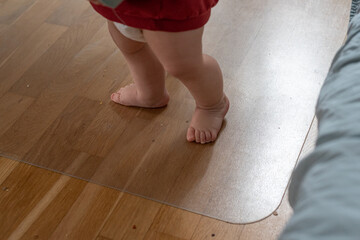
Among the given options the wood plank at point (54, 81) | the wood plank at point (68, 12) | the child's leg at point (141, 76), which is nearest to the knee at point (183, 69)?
the child's leg at point (141, 76)

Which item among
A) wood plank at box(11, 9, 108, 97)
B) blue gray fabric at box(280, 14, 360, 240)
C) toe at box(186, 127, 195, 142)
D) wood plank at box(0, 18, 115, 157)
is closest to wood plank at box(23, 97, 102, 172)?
wood plank at box(0, 18, 115, 157)

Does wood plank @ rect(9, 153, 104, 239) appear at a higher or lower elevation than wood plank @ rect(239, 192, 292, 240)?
higher

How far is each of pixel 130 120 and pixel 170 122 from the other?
0.33 ft

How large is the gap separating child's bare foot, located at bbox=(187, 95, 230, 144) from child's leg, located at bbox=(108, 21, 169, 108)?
0.11m

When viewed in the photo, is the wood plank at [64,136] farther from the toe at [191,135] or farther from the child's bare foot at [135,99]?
the toe at [191,135]

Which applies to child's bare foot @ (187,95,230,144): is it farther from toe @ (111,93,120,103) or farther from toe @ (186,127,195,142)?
toe @ (111,93,120,103)

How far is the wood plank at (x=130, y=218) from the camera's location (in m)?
0.97

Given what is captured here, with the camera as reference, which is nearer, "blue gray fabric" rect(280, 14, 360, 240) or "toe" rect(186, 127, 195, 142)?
"blue gray fabric" rect(280, 14, 360, 240)

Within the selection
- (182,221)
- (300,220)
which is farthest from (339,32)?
(300,220)

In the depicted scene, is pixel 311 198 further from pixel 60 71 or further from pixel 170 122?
pixel 60 71

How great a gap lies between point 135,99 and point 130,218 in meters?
0.33

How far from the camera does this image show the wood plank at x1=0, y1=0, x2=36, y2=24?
5.02ft

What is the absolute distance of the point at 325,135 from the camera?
1.71ft

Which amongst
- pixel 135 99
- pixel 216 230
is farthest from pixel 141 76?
pixel 216 230
